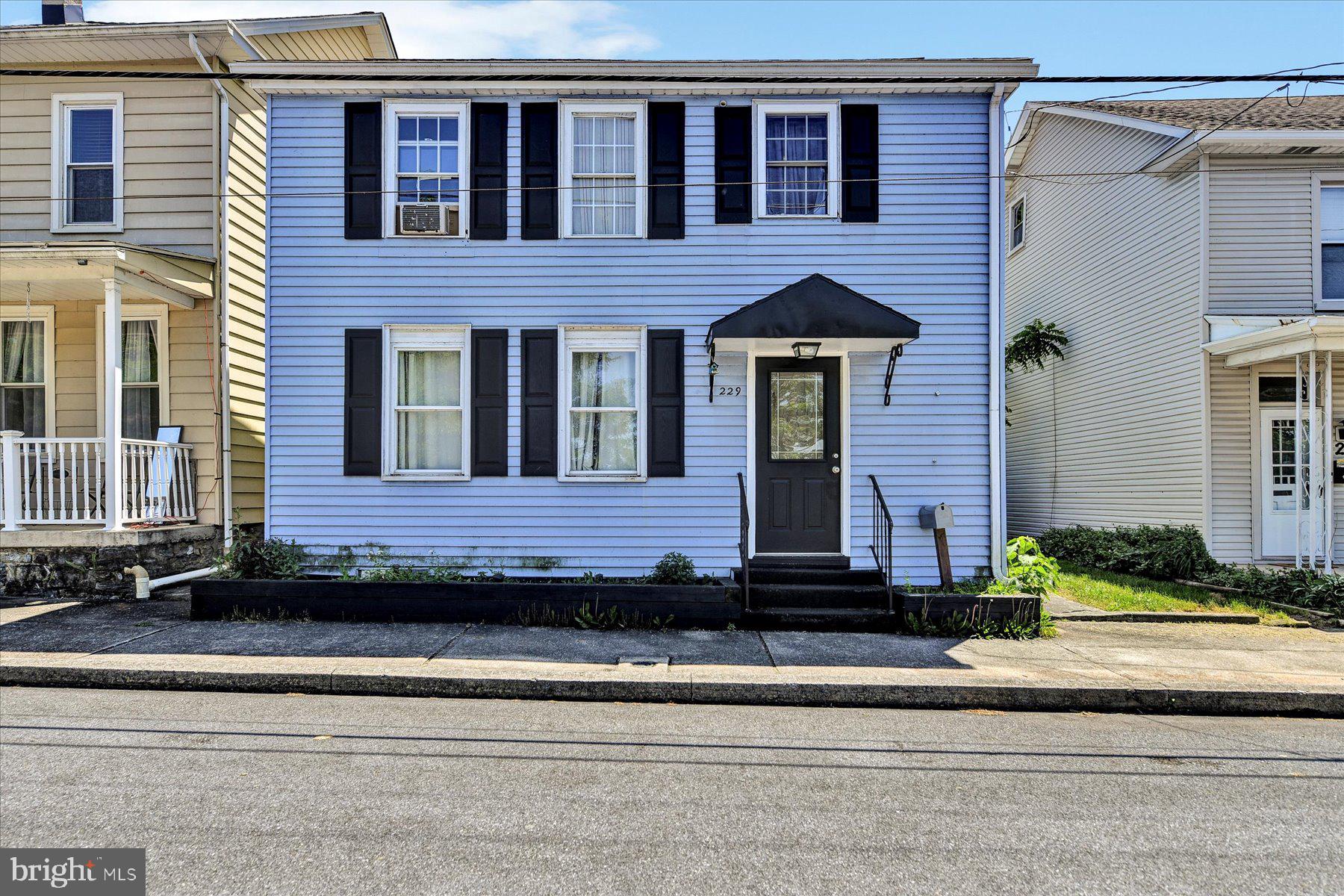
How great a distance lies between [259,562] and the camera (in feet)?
28.2

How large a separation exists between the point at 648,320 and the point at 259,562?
195 inches

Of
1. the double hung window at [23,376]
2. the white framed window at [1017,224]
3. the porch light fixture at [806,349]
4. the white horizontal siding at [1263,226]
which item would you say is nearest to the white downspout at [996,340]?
the porch light fixture at [806,349]

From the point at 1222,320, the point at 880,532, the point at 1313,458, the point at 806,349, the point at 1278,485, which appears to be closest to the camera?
the point at 806,349

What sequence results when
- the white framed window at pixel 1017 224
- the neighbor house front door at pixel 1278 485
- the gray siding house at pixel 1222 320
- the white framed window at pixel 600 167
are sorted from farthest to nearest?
the white framed window at pixel 1017 224, the neighbor house front door at pixel 1278 485, the gray siding house at pixel 1222 320, the white framed window at pixel 600 167

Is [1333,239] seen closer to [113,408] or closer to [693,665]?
[693,665]

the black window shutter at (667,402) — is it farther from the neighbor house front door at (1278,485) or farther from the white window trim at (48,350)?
the neighbor house front door at (1278,485)

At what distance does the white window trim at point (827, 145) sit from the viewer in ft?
29.1

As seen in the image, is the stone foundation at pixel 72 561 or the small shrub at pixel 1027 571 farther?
the stone foundation at pixel 72 561

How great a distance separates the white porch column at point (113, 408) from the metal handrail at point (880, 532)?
8.34m

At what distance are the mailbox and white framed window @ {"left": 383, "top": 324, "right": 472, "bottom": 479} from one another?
511 cm

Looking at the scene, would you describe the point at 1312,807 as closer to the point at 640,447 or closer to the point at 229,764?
the point at 229,764

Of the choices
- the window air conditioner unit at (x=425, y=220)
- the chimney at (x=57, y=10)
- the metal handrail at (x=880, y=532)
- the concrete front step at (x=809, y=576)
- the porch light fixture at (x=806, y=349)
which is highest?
the chimney at (x=57, y=10)

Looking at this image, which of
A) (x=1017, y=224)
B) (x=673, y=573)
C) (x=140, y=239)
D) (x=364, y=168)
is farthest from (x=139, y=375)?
(x=1017, y=224)

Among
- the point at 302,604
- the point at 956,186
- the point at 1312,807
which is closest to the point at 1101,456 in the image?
the point at 956,186
